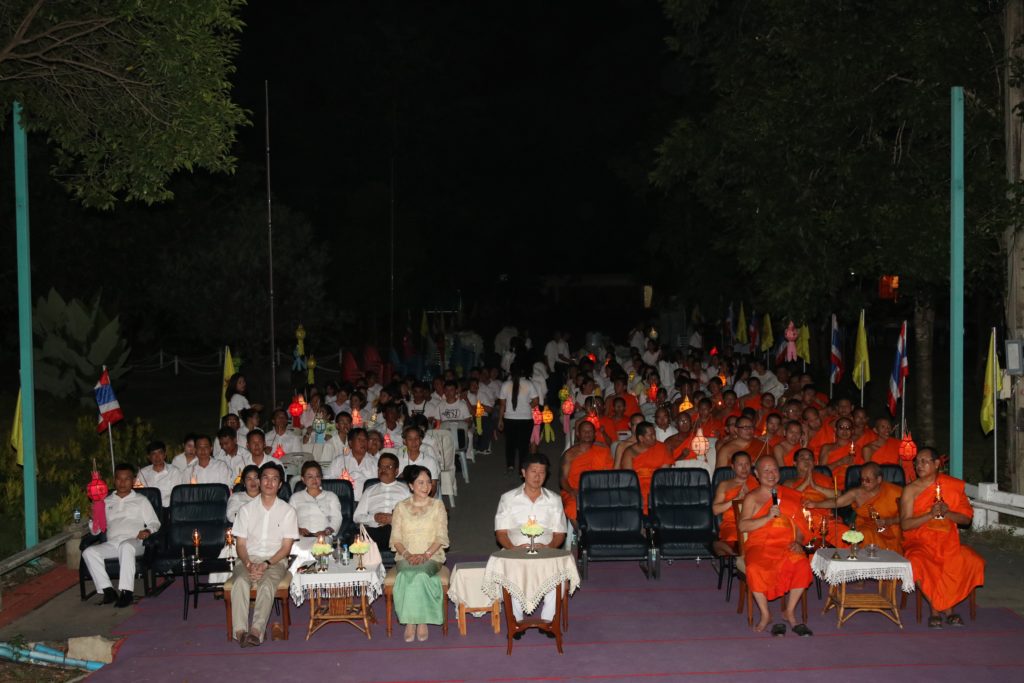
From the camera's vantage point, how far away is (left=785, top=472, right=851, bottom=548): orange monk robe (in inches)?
455

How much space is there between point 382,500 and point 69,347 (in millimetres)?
13348

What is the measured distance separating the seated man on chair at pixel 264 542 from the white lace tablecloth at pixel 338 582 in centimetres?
20

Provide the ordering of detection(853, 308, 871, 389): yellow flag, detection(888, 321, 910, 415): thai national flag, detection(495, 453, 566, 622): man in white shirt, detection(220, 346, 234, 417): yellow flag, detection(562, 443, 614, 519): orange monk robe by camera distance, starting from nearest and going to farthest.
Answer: detection(495, 453, 566, 622): man in white shirt, detection(562, 443, 614, 519): orange monk robe, detection(888, 321, 910, 415): thai national flag, detection(220, 346, 234, 417): yellow flag, detection(853, 308, 871, 389): yellow flag

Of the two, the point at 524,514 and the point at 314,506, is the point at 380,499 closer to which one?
the point at 314,506

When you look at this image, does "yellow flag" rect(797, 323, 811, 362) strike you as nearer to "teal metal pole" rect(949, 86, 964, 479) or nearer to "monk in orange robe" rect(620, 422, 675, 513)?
"teal metal pole" rect(949, 86, 964, 479)

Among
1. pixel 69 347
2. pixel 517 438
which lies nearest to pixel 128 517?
pixel 517 438

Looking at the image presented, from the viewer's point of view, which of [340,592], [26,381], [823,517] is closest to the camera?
[340,592]

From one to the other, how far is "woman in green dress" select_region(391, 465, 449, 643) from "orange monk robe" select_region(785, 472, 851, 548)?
3.56 m

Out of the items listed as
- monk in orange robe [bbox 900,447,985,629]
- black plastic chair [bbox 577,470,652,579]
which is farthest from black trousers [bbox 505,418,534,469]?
monk in orange robe [bbox 900,447,985,629]

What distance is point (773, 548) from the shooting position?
10445 mm

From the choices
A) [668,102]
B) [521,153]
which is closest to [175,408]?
[668,102]

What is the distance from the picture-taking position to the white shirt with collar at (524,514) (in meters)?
10.7

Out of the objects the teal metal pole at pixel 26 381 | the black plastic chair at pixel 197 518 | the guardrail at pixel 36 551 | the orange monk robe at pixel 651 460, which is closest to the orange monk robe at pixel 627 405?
the orange monk robe at pixel 651 460

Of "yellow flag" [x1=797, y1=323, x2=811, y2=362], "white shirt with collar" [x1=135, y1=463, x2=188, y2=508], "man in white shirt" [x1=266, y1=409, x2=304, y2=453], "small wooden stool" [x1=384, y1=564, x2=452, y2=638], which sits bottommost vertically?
"small wooden stool" [x1=384, y1=564, x2=452, y2=638]
